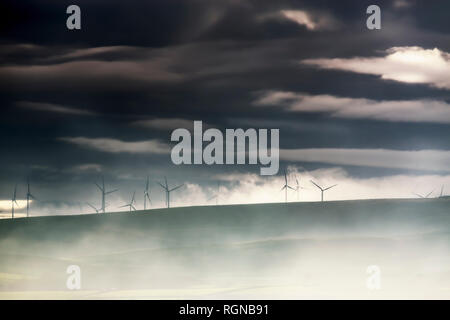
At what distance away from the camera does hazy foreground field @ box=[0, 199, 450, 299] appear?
195 ft

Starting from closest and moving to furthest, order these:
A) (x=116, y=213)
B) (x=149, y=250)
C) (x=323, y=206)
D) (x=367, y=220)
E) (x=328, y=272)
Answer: (x=328, y=272)
(x=149, y=250)
(x=367, y=220)
(x=323, y=206)
(x=116, y=213)

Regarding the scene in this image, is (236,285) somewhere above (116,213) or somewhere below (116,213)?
below

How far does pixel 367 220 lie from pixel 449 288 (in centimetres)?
4778

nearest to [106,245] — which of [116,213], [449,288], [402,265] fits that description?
[116,213]

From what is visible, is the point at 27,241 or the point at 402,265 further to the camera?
the point at 27,241

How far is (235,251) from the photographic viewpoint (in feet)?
319

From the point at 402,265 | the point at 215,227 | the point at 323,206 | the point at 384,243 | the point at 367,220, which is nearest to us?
the point at 402,265

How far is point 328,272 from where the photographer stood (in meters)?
69.6

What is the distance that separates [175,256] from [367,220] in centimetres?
3447

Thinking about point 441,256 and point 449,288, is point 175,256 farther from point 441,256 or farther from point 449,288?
point 449,288

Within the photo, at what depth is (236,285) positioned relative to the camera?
2457 inches

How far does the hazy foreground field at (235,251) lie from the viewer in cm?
5944

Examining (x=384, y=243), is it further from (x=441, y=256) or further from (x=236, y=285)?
(x=236, y=285)

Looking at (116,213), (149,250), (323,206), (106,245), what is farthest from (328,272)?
(116,213)
